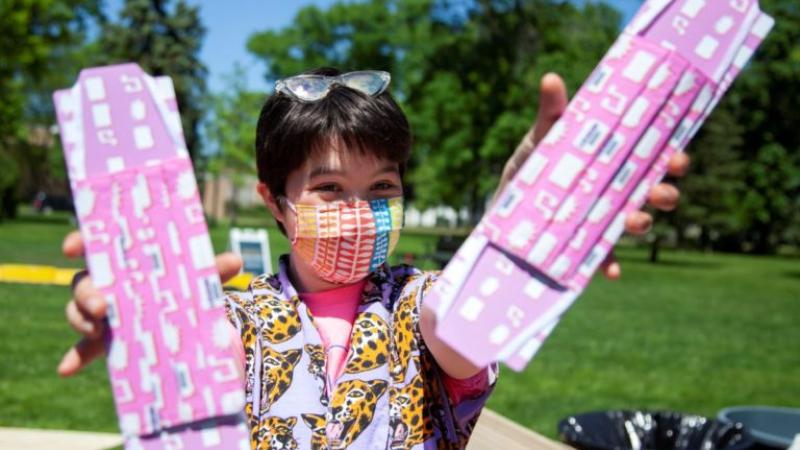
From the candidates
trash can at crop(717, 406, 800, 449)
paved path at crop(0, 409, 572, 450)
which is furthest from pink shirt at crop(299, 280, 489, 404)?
trash can at crop(717, 406, 800, 449)

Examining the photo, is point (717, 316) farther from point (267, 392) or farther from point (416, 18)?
point (416, 18)

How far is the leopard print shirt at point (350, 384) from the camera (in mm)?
1843

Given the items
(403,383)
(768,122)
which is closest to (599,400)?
(403,383)

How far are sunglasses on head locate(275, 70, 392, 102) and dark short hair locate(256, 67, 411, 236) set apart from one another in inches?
0.6

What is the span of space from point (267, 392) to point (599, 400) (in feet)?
19.5

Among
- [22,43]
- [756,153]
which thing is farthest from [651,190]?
[756,153]

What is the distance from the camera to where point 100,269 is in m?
1.38

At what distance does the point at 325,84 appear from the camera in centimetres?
203

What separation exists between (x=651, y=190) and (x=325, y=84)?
910 millimetres

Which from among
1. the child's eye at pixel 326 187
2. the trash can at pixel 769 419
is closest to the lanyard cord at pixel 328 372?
the child's eye at pixel 326 187

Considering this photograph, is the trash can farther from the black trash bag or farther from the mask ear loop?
the mask ear loop

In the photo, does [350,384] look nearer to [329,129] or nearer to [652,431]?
[329,129]

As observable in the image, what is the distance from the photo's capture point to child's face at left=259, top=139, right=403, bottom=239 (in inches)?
76.3

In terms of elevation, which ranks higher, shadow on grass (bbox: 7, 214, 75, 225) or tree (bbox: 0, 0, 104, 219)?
tree (bbox: 0, 0, 104, 219)
